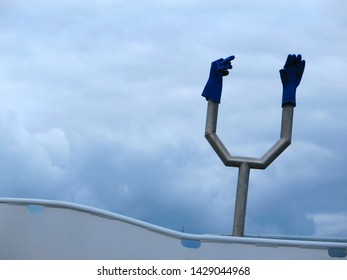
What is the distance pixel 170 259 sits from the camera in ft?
19.4

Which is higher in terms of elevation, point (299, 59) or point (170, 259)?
point (299, 59)

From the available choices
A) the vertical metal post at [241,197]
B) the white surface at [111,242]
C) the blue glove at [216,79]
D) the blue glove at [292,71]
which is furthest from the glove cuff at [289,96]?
the white surface at [111,242]

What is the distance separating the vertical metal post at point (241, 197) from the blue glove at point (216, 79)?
3.28 ft

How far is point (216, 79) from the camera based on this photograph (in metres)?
7.99

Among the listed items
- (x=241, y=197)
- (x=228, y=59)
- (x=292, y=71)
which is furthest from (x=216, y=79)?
(x=241, y=197)

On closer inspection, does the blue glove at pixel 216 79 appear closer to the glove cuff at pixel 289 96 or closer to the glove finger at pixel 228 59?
the glove finger at pixel 228 59

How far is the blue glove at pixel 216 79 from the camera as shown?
25.8 feet

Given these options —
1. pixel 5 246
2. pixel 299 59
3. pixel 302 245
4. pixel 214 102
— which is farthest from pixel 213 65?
pixel 5 246

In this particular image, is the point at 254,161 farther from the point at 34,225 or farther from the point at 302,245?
the point at 34,225

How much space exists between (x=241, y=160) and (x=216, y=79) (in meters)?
1.16

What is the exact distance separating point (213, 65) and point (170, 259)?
3.10 m

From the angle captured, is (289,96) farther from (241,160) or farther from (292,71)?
(241,160)

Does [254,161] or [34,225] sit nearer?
[34,225]
